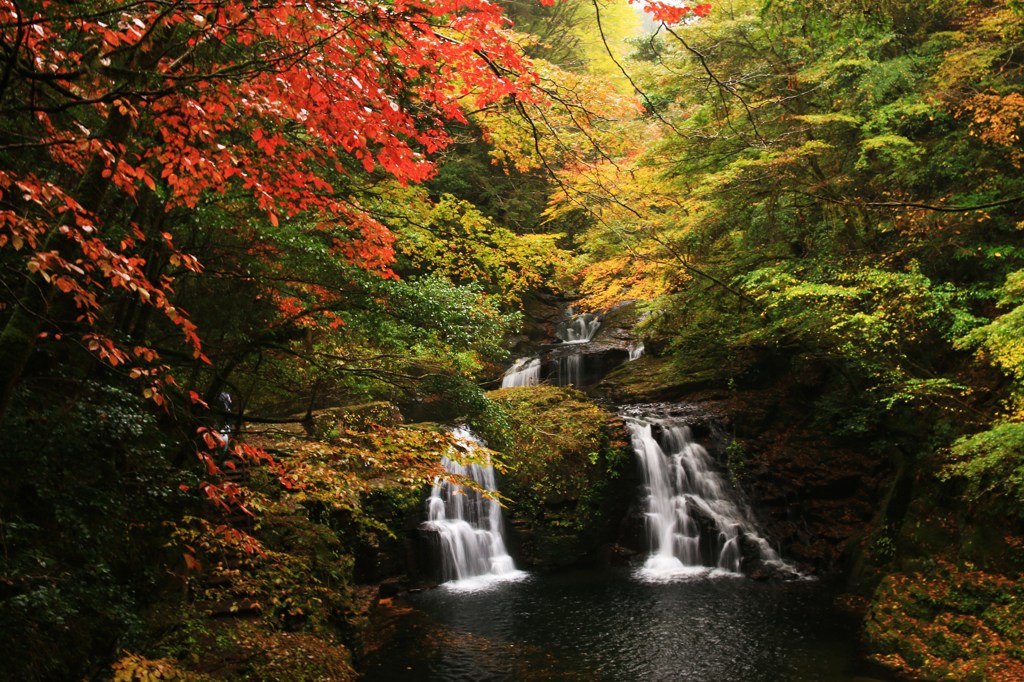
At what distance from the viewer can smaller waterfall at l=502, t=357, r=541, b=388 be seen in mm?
18062

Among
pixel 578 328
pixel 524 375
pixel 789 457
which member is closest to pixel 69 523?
pixel 789 457

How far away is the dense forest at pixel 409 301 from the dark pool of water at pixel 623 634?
2.55ft

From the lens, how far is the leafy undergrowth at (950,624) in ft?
24.4

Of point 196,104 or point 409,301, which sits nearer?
point 196,104

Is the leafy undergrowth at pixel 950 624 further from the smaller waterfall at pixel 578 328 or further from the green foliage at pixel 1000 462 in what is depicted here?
the smaller waterfall at pixel 578 328

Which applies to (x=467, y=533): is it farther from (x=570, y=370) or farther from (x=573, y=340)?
(x=573, y=340)

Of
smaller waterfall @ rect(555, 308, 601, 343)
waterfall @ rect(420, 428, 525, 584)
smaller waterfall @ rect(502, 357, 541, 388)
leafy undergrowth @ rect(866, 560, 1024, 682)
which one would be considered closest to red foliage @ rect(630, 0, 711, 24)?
leafy undergrowth @ rect(866, 560, 1024, 682)

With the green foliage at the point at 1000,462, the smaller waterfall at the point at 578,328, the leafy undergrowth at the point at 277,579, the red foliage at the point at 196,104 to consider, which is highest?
the smaller waterfall at the point at 578,328

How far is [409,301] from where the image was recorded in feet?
21.6

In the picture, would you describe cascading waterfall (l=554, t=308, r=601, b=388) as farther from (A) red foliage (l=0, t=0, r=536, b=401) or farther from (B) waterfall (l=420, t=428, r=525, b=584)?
(A) red foliage (l=0, t=0, r=536, b=401)

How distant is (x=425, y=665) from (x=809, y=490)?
9231 mm

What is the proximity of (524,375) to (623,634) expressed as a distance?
9.70 meters

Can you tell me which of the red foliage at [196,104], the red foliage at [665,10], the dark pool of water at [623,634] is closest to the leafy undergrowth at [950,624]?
the dark pool of water at [623,634]

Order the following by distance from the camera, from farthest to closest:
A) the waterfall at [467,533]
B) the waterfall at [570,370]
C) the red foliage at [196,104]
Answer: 1. the waterfall at [570,370]
2. the waterfall at [467,533]
3. the red foliage at [196,104]
